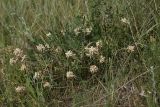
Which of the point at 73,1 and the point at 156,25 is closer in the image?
the point at 156,25

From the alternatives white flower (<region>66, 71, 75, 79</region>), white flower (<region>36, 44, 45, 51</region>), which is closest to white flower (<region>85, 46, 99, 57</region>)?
white flower (<region>66, 71, 75, 79</region>)

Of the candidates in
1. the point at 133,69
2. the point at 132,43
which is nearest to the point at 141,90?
the point at 133,69

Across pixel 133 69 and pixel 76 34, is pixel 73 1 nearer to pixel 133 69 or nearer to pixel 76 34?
pixel 76 34

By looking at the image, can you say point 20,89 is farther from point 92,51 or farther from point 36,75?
point 92,51

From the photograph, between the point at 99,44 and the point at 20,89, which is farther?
the point at 99,44

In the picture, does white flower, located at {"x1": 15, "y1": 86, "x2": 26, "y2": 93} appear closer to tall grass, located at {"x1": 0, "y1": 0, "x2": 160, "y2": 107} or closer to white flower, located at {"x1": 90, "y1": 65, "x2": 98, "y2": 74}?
tall grass, located at {"x1": 0, "y1": 0, "x2": 160, "y2": 107}

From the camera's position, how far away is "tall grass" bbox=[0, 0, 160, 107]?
233 cm

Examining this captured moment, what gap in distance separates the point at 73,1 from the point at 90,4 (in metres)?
0.43

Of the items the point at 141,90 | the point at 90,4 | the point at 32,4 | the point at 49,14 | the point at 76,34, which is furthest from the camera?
the point at 32,4

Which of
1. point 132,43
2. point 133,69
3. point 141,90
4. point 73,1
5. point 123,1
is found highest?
point 73,1

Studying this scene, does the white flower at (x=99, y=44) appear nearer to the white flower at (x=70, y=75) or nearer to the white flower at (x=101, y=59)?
the white flower at (x=101, y=59)

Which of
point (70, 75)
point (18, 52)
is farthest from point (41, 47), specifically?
point (70, 75)

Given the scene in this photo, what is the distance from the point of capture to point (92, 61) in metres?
2.52

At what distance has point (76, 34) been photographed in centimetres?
262
